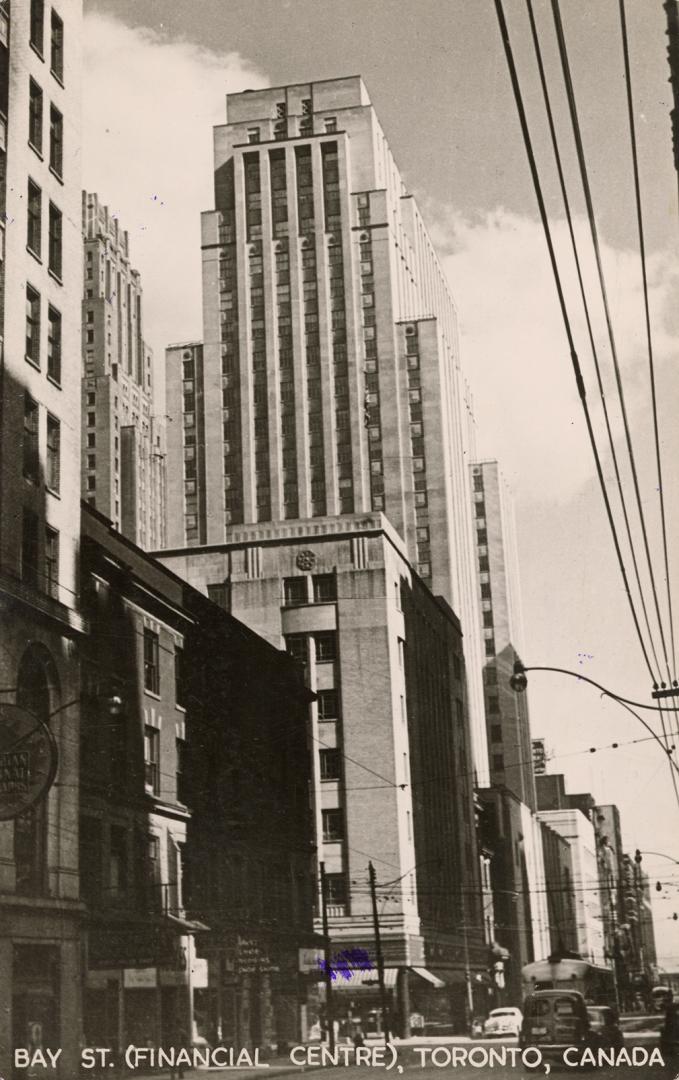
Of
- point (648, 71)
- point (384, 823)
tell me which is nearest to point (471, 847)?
point (384, 823)

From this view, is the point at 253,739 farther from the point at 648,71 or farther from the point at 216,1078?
the point at 648,71

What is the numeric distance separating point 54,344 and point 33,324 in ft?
1.80

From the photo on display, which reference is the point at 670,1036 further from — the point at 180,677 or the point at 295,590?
the point at 295,590

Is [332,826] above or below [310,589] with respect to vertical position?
below

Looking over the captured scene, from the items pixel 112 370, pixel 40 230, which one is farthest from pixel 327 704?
pixel 112 370

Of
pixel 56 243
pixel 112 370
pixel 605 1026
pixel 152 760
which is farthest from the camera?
pixel 112 370

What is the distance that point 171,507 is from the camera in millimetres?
51281

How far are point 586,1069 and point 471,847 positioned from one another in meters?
8.48

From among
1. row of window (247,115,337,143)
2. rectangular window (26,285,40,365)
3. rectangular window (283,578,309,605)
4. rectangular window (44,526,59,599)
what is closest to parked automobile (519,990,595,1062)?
rectangular window (44,526,59,599)

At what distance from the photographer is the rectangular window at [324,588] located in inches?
859

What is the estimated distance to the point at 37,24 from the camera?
63.0 feet

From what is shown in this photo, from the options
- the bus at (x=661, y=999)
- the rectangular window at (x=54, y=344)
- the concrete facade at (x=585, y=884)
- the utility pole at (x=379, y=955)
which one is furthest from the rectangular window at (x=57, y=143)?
the bus at (x=661, y=999)

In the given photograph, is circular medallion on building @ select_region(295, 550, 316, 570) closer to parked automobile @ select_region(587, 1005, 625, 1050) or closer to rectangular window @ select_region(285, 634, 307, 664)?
rectangular window @ select_region(285, 634, 307, 664)

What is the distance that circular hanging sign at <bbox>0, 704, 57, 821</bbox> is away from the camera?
15617mm
